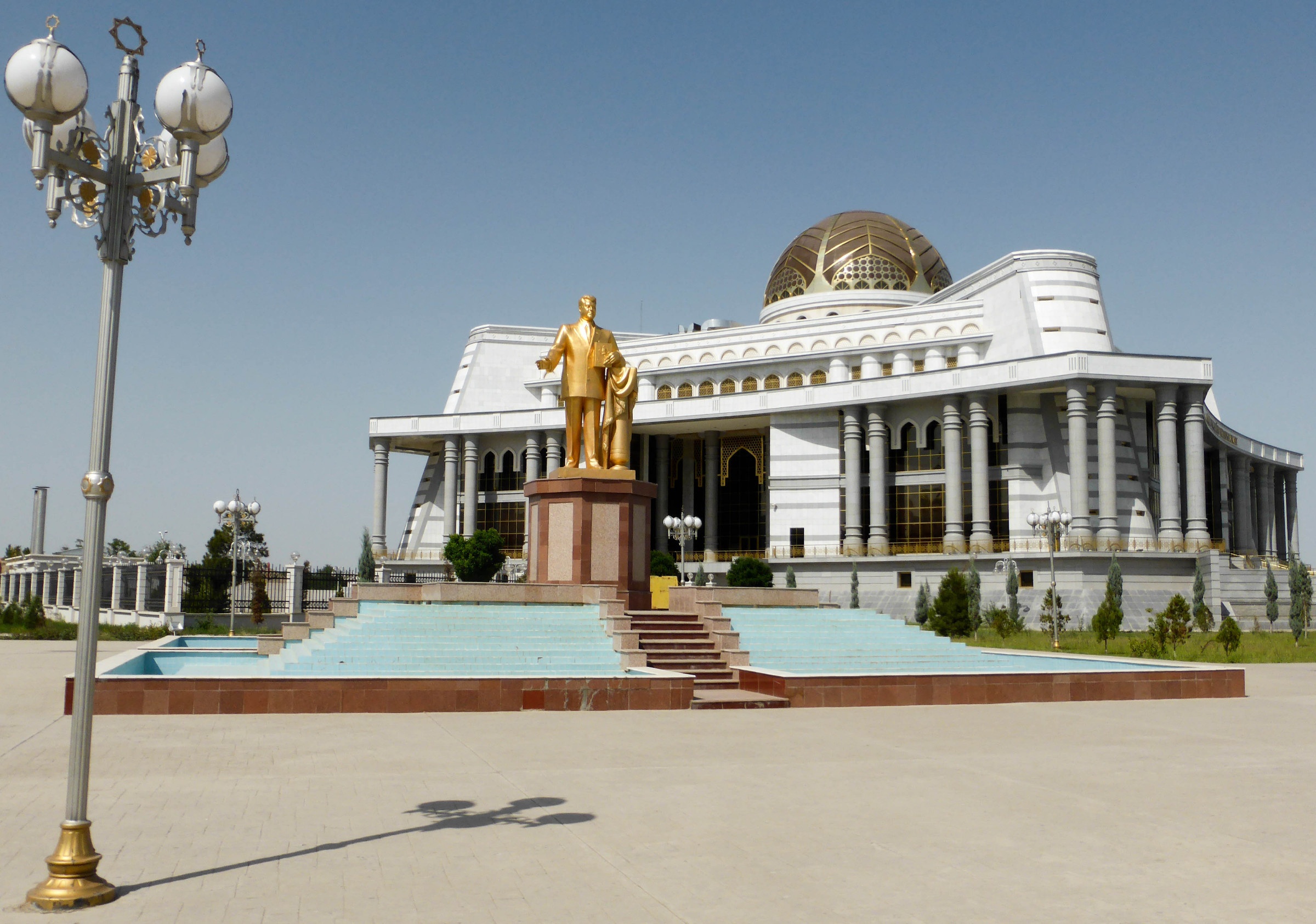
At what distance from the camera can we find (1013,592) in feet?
153

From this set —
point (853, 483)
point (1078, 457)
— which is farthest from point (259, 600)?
point (1078, 457)

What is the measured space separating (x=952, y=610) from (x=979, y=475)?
1767 cm

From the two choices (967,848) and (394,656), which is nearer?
(967,848)

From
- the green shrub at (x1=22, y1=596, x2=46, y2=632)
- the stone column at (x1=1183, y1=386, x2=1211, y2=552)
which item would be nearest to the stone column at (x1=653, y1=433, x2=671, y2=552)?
the stone column at (x1=1183, y1=386, x2=1211, y2=552)

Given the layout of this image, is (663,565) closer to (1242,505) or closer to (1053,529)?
(1053,529)

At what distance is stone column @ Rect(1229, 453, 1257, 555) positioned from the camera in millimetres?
63312

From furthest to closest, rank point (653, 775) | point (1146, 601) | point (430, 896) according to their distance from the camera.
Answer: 1. point (1146, 601)
2. point (653, 775)
3. point (430, 896)

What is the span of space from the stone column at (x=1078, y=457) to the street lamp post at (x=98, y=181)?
159ft

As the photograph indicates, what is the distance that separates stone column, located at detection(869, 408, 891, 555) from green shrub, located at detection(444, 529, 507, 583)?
19.9 meters

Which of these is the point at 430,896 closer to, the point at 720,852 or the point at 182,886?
the point at 182,886

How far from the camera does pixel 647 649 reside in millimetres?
20766

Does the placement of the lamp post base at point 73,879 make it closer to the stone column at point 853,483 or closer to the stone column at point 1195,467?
the stone column at point 853,483

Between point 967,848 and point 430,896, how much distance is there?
145 inches

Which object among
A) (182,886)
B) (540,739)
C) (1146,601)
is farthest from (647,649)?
(1146,601)
